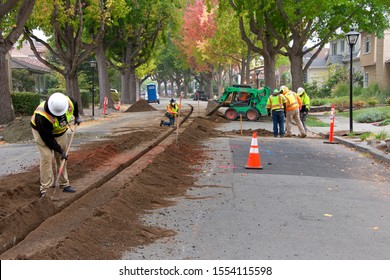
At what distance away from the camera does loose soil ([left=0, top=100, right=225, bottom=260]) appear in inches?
223

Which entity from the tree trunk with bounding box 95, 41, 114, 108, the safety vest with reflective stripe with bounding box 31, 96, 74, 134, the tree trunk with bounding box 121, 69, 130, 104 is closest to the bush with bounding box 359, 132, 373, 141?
the safety vest with reflective stripe with bounding box 31, 96, 74, 134

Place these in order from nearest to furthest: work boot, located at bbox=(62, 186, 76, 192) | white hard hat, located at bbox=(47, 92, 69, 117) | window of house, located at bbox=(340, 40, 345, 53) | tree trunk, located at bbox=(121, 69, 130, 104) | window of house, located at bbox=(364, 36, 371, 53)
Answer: white hard hat, located at bbox=(47, 92, 69, 117) < work boot, located at bbox=(62, 186, 76, 192) < window of house, located at bbox=(364, 36, 371, 53) < tree trunk, located at bbox=(121, 69, 130, 104) < window of house, located at bbox=(340, 40, 345, 53)

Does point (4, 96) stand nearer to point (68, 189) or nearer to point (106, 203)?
point (68, 189)

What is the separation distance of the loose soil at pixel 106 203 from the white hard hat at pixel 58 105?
52.5 inches

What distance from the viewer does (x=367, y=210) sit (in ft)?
26.1

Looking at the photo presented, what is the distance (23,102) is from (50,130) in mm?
20231

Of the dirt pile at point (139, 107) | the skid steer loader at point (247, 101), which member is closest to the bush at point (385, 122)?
the skid steer loader at point (247, 101)

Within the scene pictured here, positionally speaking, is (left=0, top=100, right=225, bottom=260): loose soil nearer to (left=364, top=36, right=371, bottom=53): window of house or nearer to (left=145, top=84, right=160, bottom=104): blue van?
(left=364, top=36, right=371, bottom=53): window of house

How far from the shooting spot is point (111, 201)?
302 inches

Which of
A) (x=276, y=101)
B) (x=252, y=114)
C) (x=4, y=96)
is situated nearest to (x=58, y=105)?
(x=276, y=101)

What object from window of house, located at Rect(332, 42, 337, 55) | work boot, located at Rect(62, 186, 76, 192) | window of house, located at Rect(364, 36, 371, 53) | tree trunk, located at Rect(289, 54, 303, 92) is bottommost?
work boot, located at Rect(62, 186, 76, 192)

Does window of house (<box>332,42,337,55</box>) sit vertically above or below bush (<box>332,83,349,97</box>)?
above

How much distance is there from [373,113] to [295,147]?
10069 mm

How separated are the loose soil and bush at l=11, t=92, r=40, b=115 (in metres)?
14.6
